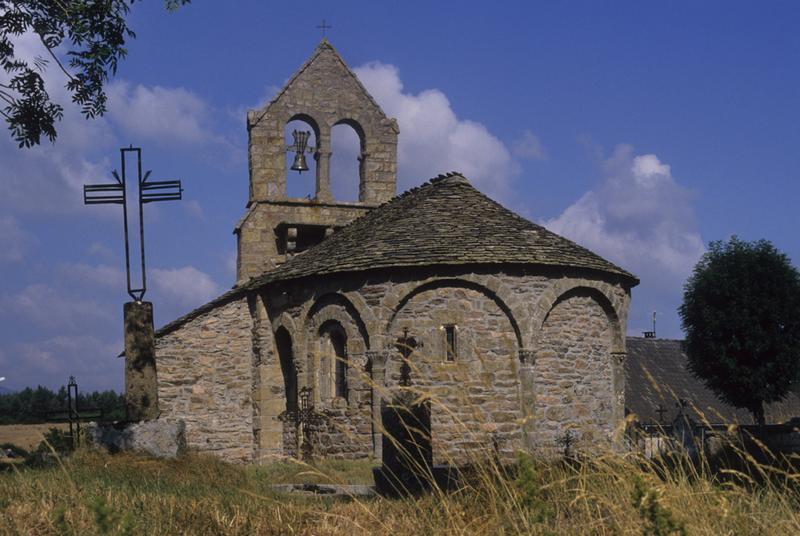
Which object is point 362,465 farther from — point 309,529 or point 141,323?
point 309,529

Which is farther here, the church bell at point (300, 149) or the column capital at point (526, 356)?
the church bell at point (300, 149)

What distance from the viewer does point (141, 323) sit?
15.5m

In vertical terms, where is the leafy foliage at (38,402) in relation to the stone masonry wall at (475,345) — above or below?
below

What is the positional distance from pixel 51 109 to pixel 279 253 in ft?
35.5

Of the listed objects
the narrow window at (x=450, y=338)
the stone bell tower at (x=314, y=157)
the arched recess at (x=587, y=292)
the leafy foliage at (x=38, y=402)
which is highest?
the stone bell tower at (x=314, y=157)

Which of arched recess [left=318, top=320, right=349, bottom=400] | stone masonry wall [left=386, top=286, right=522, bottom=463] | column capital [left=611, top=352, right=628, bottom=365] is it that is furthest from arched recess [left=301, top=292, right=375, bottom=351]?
column capital [left=611, top=352, right=628, bottom=365]

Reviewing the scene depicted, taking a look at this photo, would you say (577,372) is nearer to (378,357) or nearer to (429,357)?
(429,357)

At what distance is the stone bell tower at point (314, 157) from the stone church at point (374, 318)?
0.04m

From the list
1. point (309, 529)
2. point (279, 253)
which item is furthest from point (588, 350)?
point (309, 529)

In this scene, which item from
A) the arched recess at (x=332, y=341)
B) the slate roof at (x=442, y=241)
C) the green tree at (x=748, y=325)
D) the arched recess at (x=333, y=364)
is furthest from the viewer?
the green tree at (x=748, y=325)

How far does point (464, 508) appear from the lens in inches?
239

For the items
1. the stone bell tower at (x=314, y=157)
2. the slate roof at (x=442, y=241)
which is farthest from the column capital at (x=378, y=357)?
the stone bell tower at (x=314, y=157)

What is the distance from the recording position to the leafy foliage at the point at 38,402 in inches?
1553

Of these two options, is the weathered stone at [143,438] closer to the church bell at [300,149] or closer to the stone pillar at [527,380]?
the stone pillar at [527,380]
